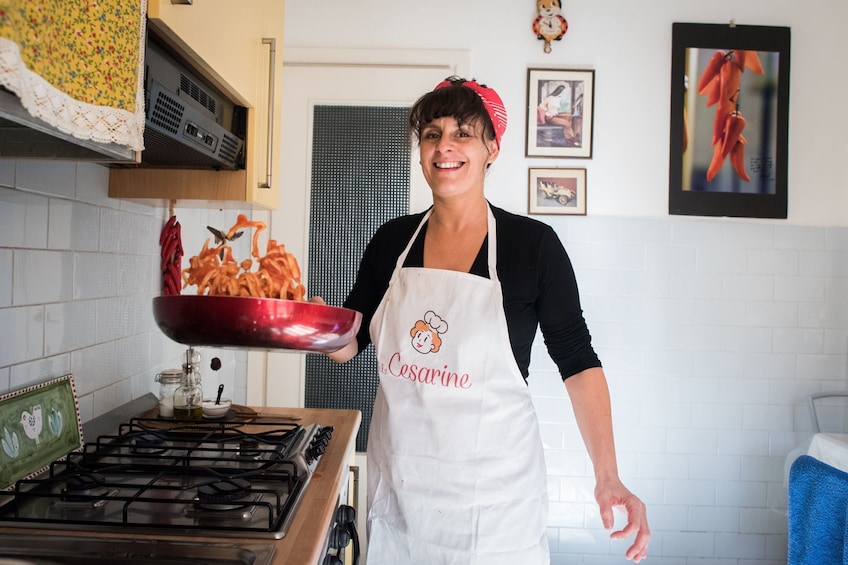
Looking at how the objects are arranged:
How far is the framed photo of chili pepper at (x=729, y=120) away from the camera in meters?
2.70

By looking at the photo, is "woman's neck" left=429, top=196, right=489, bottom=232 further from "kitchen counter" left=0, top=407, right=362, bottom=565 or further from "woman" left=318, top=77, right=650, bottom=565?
"kitchen counter" left=0, top=407, right=362, bottom=565

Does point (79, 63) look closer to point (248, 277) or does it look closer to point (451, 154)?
point (248, 277)

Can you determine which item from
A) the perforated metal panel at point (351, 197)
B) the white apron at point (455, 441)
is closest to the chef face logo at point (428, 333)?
the white apron at point (455, 441)

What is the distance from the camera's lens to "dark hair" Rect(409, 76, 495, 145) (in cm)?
141

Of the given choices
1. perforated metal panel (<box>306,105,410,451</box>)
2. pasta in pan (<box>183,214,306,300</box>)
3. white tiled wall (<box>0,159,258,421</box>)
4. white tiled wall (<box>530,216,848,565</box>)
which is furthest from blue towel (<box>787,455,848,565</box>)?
perforated metal panel (<box>306,105,410,451</box>)

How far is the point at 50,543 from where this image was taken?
95 centimetres

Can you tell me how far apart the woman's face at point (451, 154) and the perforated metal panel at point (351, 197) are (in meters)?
1.32

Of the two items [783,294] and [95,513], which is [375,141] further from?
[95,513]

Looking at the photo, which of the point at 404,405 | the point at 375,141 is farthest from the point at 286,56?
the point at 404,405

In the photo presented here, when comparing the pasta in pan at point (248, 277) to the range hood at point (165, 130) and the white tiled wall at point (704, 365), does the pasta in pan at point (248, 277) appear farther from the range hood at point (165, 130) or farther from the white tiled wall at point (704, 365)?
the white tiled wall at point (704, 365)

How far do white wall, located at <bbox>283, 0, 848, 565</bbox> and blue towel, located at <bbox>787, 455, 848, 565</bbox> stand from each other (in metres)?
1.33

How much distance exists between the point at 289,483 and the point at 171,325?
40 cm

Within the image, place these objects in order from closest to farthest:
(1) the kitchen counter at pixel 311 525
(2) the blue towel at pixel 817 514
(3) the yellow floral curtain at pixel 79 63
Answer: (3) the yellow floral curtain at pixel 79 63, (1) the kitchen counter at pixel 311 525, (2) the blue towel at pixel 817 514

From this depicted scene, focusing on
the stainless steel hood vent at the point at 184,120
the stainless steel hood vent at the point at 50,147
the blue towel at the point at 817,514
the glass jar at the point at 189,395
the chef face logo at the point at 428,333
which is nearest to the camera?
the stainless steel hood vent at the point at 50,147
